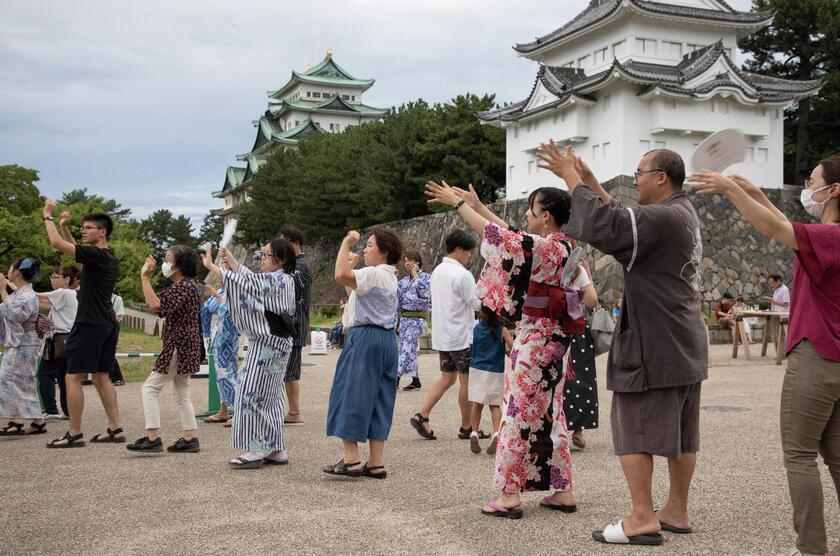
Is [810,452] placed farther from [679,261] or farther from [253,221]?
[253,221]

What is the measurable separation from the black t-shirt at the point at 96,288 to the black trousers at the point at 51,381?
2298 mm

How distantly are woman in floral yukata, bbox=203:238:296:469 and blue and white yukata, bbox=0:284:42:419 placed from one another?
316cm

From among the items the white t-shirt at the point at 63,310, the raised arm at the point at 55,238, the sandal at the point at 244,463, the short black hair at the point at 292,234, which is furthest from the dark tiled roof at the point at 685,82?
the sandal at the point at 244,463

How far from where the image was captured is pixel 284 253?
6.49 m

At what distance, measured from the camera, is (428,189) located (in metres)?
4.70

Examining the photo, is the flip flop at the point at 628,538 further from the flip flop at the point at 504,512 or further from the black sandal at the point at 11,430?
the black sandal at the point at 11,430

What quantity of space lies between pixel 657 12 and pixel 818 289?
99.3 feet

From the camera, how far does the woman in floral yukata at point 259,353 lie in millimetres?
6074

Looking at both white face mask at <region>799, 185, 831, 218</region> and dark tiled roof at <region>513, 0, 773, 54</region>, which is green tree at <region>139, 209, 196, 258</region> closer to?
dark tiled roof at <region>513, 0, 773, 54</region>

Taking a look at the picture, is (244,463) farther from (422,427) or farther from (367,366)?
(422,427)

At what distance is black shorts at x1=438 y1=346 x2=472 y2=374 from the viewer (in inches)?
306

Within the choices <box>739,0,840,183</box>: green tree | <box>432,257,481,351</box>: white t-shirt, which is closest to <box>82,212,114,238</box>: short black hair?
<box>432,257,481,351</box>: white t-shirt

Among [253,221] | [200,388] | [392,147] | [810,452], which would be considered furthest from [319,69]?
[810,452]


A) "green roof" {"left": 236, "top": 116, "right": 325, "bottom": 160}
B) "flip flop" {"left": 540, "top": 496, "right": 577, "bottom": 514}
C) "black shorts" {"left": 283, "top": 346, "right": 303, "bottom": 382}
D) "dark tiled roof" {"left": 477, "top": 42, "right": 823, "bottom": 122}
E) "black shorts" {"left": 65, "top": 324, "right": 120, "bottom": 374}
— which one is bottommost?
"flip flop" {"left": 540, "top": 496, "right": 577, "bottom": 514}
